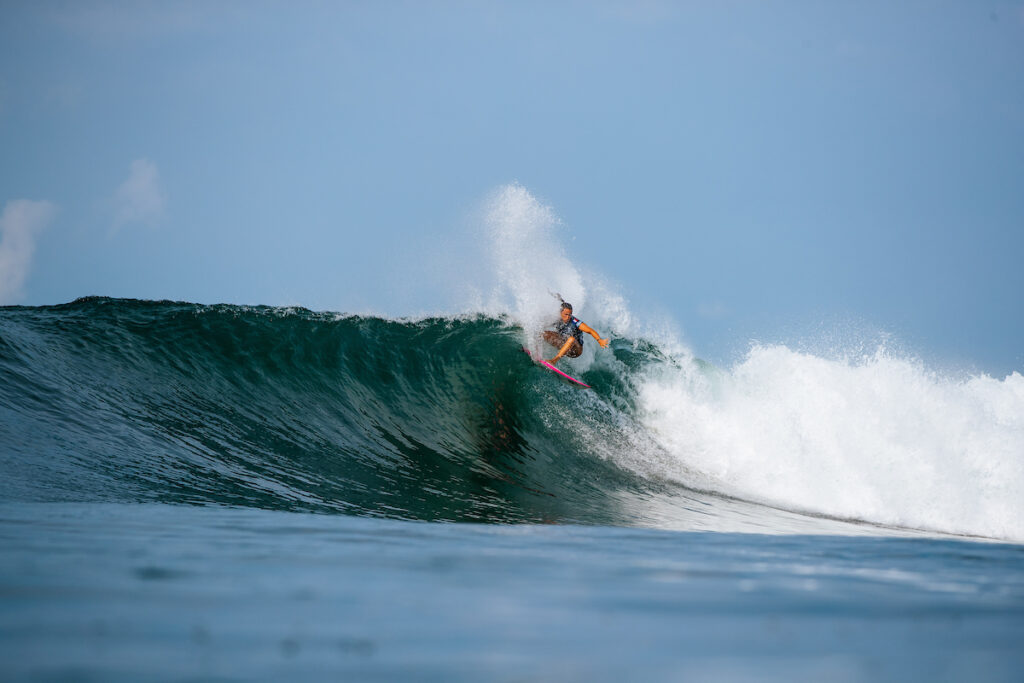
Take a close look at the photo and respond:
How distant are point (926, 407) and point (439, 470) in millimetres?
7490

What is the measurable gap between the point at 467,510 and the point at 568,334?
6153 millimetres

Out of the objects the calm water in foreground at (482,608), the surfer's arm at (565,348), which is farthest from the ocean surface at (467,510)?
the surfer's arm at (565,348)

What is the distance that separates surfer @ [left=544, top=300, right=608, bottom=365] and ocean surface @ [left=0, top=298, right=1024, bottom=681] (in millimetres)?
532

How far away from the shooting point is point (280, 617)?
78.0 inches

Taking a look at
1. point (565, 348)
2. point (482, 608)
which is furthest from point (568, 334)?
point (482, 608)

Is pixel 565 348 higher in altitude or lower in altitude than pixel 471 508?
higher

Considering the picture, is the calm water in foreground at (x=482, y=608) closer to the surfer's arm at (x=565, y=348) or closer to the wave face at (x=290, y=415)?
the wave face at (x=290, y=415)

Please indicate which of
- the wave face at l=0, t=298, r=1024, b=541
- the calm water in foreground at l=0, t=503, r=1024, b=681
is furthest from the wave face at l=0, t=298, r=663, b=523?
the calm water in foreground at l=0, t=503, r=1024, b=681

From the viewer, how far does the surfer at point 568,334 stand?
11.8m

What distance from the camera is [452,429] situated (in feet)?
33.4

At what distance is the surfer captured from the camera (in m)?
11.8

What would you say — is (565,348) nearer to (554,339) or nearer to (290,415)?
(554,339)

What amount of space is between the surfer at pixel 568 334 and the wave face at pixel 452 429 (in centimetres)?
57

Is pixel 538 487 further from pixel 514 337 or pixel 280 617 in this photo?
pixel 280 617
